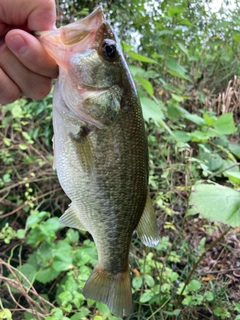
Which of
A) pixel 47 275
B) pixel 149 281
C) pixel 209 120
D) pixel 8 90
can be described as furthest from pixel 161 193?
pixel 8 90

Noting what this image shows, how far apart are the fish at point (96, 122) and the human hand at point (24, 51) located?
0.05 m

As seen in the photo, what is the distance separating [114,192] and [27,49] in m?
0.50

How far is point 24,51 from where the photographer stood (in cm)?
99

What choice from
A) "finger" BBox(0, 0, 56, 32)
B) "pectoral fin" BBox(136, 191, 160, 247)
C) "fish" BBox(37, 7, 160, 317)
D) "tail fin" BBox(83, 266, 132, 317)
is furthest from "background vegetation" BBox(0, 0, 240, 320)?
"finger" BBox(0, 0, 56, 32)

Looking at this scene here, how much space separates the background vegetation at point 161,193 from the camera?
5.73 ft

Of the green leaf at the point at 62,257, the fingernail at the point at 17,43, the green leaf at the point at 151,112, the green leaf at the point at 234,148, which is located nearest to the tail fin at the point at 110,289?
the green leaf at the point at 62,257

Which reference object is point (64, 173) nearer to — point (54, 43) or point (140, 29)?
point (54, 43)

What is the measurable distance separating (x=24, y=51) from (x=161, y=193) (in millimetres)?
1229

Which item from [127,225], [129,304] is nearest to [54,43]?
[127,225]

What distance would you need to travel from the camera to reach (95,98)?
1012 millimetres

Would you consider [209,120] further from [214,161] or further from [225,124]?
[214,161]

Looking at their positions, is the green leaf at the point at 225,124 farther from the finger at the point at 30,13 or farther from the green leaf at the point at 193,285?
the finger at the point at 30,13

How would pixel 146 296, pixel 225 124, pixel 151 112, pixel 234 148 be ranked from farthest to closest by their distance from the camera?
1. pixel 234 148
2. pixel 225 124
3. pixel 151 112
4. pixel 146 296

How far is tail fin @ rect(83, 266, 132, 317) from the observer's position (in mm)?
1172
